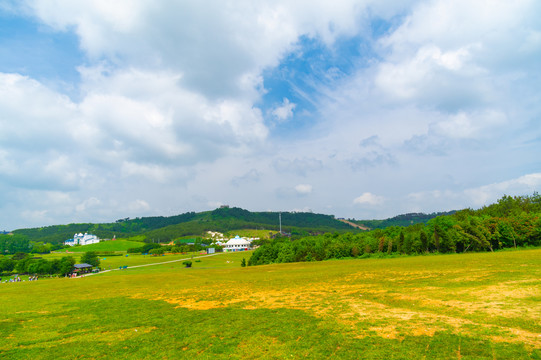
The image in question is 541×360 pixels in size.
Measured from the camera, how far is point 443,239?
63.3m

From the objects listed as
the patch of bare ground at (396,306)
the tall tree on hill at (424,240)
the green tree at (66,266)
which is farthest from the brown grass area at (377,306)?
the green tree at (66,266)

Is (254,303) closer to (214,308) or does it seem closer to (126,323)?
(214,308)

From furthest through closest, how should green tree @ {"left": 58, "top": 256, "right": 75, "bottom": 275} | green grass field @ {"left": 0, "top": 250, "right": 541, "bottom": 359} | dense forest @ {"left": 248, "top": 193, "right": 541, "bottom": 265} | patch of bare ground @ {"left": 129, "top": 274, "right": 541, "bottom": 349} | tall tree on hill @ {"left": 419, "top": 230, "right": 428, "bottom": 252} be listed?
1. green tree @ {"left": 58, "top": 256, "right": 75, "bottom": 275}
2. tall tree on hill @ {"left": 419, "top": 230, "right": 428, "bottom": 252}
3. dense forest @ {"left": 248, "top": 193, "right": 541, "bottom": 265}
4. patch of bare ground @ {"left": 129, "top": 274, "right": 541, "bottom": 349}
5. green grass field @ {"left": 0, "top": 250, "right": 541, "bottom": 359}

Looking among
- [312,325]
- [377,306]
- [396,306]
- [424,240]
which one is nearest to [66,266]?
[312,325]

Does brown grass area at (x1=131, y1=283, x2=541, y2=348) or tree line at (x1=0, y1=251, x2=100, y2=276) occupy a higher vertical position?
brown grass area at (x1=131, y1=283, x2=541, y2=348)

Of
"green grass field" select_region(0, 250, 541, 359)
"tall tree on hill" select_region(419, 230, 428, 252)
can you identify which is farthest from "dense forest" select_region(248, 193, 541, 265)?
"green grass field" select_region(0, 250, 541, 359)

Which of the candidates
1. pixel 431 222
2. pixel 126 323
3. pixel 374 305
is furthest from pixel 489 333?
pixel 431 222

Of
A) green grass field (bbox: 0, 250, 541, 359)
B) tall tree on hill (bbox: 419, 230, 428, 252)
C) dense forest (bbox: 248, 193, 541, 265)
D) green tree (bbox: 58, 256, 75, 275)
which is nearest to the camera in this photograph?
green grass field (bbox: 0, 250, 541, 359)

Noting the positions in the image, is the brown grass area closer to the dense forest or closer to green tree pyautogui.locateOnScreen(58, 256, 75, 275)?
the dense forest

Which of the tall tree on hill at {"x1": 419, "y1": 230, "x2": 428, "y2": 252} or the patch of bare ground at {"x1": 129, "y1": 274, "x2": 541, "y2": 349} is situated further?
the tall tree on hill at {"x1": 419, "y1": 230, "x2": 428, "y2": 252}

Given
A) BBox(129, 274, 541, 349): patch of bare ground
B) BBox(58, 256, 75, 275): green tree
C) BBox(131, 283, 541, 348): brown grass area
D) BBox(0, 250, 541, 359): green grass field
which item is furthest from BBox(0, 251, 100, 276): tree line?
BBox(129, 274, 541, 349): patch of bare ground

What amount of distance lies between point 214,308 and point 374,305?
12.3 metres

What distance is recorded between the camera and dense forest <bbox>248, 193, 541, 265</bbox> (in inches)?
2357

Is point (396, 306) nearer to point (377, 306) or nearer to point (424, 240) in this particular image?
point (377, 306)
